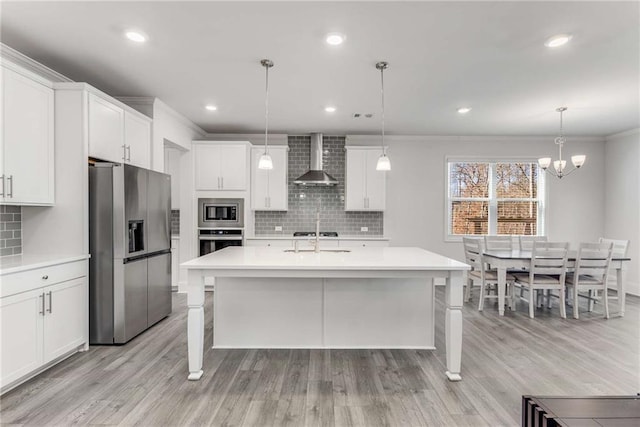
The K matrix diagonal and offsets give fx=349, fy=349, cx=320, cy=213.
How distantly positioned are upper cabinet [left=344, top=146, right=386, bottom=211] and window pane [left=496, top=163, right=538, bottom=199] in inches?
88.1

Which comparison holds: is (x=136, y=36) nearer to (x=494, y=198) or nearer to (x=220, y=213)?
(x=220, y=213)

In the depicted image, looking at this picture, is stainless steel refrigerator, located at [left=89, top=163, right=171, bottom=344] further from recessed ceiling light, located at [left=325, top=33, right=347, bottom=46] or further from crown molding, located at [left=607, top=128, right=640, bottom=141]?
crown molding, located at [left=607, top=128, right=640, bottom=141]

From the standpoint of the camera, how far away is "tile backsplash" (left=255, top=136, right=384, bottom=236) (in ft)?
20.5

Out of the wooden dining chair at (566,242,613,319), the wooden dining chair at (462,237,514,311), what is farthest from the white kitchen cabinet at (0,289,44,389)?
the wooden dining chair at (566,242,613,319)

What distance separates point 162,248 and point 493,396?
11.7 ft

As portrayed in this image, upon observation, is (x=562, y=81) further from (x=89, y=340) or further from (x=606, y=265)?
(x=89, y=340)

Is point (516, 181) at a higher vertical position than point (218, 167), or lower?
lower

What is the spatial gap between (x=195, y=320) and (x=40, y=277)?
1.23 m

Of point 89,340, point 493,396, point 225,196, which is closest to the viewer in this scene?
point 493,396

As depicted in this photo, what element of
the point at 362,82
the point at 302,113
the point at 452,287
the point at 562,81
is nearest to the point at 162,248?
the point at 302,113

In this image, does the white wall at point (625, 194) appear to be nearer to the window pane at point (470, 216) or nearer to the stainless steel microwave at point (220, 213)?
the window pane at point (470, 216)

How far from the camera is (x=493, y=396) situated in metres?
2.43

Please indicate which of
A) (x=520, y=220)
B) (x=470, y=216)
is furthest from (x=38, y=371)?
(x=520, y=220)

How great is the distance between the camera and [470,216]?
6.39m
